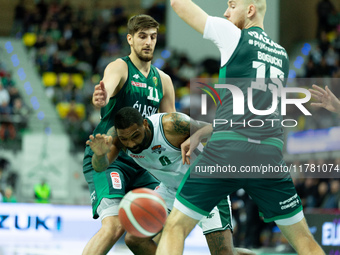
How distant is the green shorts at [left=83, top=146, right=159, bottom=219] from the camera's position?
222 inches

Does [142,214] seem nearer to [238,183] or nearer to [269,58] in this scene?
[238,183]

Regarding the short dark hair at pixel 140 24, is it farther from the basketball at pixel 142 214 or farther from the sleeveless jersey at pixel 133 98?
the basketball at pixel 142 214

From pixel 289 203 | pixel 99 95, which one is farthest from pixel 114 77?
pixel 289 203

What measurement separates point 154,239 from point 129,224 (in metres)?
1.18

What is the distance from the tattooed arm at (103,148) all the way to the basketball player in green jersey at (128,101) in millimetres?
400

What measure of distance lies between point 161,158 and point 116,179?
1.95ft

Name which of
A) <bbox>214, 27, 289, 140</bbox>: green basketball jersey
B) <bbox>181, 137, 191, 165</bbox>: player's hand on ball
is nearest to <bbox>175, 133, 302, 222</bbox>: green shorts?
<bbox>214, 27, 289, 140</bbox>: green basketball jersey

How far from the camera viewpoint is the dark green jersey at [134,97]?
232 inches

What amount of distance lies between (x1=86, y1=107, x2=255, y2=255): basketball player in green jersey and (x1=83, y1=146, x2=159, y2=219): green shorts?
30 centimetres

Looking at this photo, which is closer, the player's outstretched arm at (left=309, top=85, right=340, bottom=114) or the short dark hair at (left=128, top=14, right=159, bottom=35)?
the player's outstretched arm at (left=309, top=85, right=340, bottom=114)

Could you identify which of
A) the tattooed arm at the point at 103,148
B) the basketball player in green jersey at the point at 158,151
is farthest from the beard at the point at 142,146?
the tattooed arm at the point at 103,148

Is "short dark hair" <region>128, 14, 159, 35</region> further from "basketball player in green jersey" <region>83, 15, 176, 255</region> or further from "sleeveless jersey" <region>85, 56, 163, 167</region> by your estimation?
"sleeveless jersey" <region>85, 56, 163, 167</region>

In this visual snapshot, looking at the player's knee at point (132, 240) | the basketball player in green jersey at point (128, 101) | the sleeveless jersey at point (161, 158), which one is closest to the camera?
the sleeveless jersey at point (161, 158)

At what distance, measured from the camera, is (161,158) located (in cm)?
544
